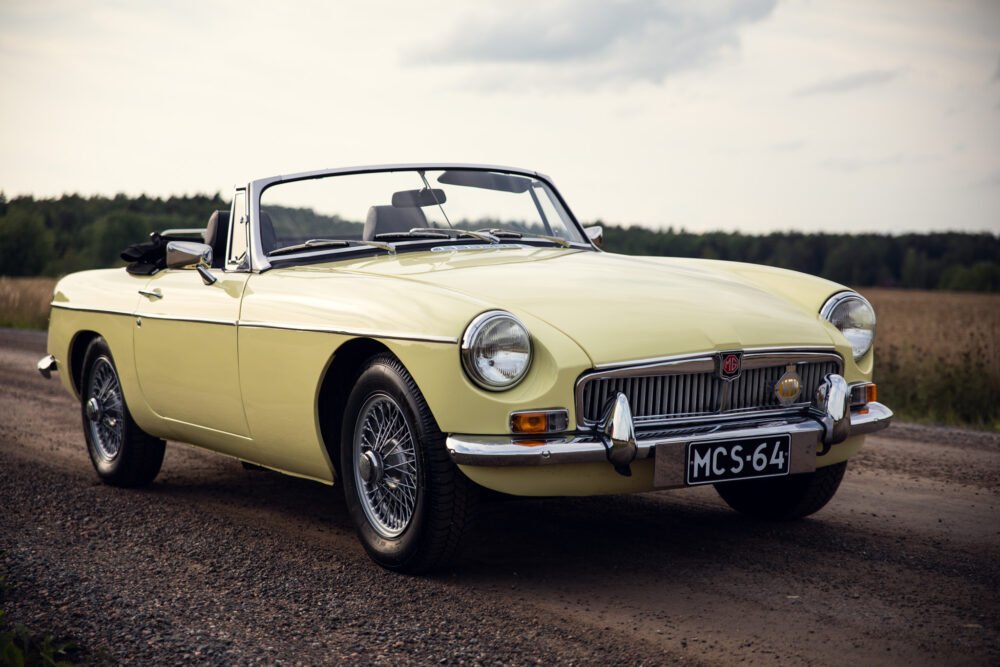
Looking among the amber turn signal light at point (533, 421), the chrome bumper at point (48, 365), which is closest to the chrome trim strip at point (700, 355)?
the amber turn signal light at point (533, 421)

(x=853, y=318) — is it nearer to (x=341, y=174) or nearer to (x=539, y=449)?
(x=539, y=449)

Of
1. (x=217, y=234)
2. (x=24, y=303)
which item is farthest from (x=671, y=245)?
(x=217, y=234)

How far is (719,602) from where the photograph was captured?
3.84 meters

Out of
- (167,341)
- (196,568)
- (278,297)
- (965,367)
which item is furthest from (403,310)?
(965,367)

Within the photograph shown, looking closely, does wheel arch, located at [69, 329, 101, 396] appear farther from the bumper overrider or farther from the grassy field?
the grassy field

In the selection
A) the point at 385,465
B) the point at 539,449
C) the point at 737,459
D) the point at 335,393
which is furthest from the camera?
the point at 335,393

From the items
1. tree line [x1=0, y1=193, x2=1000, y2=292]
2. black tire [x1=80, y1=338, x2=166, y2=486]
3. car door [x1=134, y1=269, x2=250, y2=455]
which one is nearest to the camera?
car door [x1=134, y1=269, x2=250, y2=455]

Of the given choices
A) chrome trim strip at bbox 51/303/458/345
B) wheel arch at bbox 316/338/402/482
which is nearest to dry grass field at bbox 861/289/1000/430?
wheel arch at bbox 316/338/402/482

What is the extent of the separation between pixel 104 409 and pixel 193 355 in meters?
1.30

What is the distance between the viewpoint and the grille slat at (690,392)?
155 inches

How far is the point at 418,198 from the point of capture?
5641 millimetres

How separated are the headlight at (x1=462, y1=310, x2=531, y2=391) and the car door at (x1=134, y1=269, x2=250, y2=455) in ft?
4.92

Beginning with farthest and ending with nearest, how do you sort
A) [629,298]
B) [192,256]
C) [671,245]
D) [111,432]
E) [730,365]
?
[671,245] < [111,432] < [192,256] < [629,298] < [730,365]

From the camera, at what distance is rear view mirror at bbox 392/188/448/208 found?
561 centimetres
